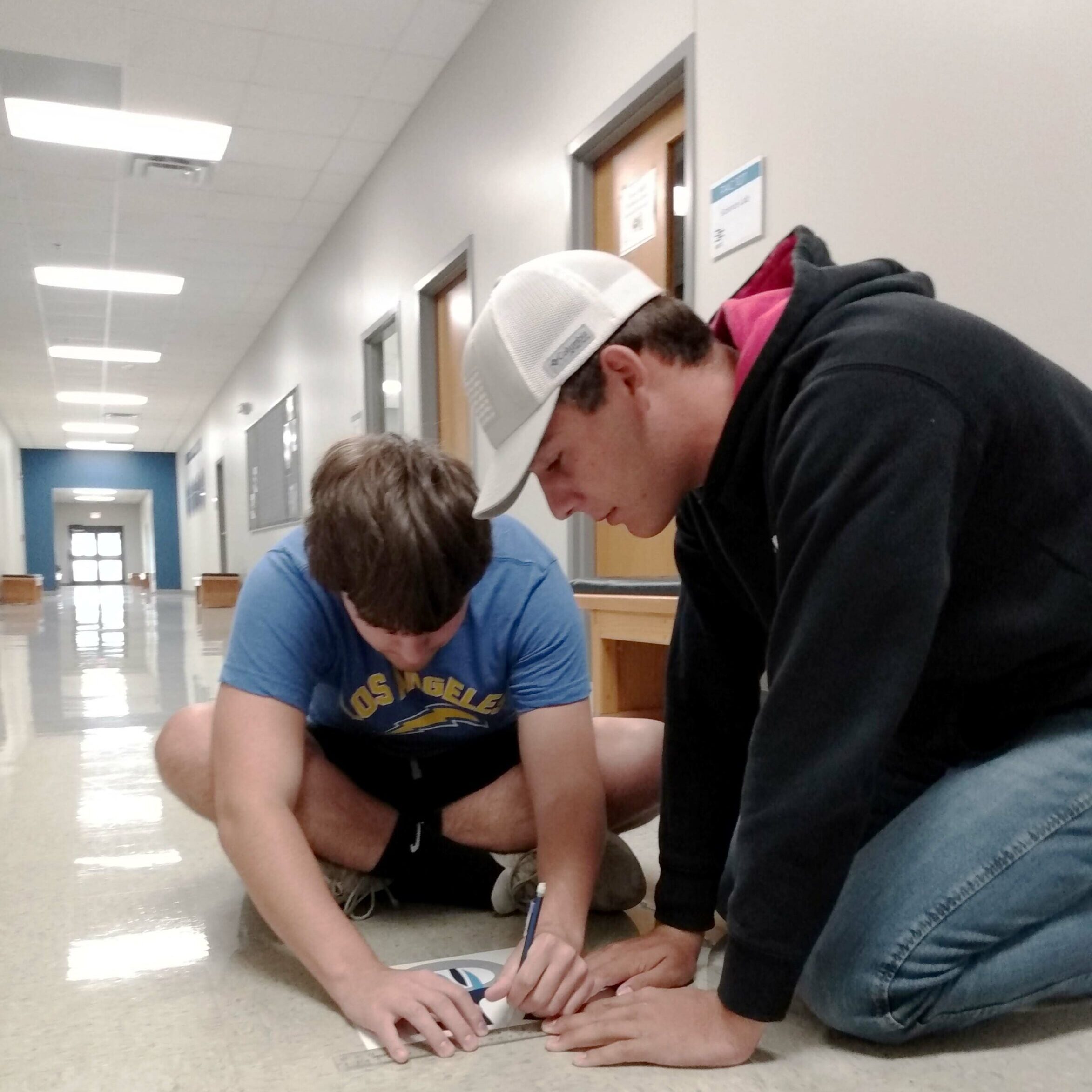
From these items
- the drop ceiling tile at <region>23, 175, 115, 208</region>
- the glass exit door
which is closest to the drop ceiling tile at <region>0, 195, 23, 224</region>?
the drop ceiling tile at <region>23, 175, 115, 208</region>

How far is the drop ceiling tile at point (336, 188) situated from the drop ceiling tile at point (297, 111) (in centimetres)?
59

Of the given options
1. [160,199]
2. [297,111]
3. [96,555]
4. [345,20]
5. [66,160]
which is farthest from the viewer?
[96,555]

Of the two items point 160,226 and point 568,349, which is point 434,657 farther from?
point 160,226

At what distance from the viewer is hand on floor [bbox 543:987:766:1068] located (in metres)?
0.87

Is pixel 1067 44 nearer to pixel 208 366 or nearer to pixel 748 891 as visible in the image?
pixel 748 891

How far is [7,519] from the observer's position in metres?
15.1

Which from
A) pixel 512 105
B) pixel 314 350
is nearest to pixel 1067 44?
pixel 512 105

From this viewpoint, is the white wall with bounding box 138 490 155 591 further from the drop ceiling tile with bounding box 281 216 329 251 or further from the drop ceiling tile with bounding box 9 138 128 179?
the drop ceiling tile with bounding box 9 138 128 179

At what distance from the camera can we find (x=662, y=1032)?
88 cm

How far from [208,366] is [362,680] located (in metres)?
10.2

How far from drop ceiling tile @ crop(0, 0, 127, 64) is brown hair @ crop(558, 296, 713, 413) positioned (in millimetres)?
3940

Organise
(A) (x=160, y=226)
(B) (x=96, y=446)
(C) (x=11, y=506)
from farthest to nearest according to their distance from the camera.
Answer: (B) (x=96, y=446)
(C) (x=11, y=506)
(A) (x=160, y=226)

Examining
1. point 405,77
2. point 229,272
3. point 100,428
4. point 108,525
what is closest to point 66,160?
point 405,77

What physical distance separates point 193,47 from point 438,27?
1060mm
